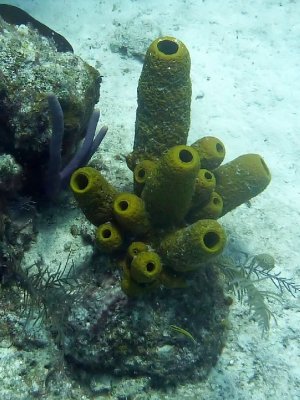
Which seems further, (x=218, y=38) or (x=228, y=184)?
(x=218, y=38)

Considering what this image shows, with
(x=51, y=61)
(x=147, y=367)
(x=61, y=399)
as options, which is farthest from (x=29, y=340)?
(x=51, y=61)

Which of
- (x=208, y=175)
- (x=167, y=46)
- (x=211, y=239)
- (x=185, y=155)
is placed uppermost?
(x=167, y=46)

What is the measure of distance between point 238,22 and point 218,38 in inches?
25.3

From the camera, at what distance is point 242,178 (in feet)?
10.3

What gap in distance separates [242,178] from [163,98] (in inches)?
35.2

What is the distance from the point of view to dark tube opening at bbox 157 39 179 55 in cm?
287

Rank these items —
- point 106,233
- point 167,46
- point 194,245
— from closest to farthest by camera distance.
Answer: point 194,245, point 106,233, point 167,46

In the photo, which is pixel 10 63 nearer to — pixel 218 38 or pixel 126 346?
pixel 126 346

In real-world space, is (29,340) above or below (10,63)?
below

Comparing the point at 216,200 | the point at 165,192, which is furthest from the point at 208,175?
the point at 165,192

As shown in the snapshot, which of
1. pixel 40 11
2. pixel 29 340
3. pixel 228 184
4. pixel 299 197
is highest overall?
pixel 40 11

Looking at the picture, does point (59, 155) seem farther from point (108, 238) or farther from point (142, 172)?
point (108, 238)

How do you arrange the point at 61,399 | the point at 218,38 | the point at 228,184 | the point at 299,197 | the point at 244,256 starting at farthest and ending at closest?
the point at 218,38, the point at 299,197, the point at 244,256, the point at 228,184, the point at 61,399

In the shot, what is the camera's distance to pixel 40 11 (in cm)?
665
